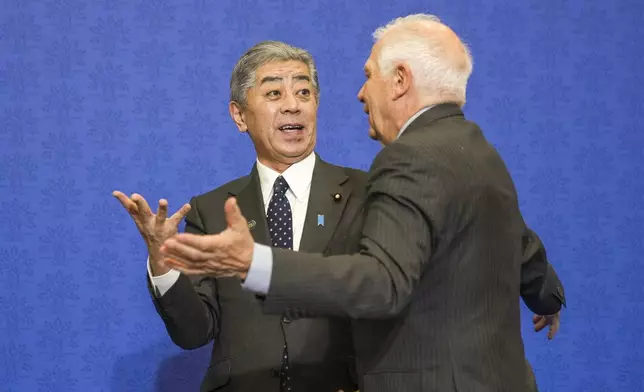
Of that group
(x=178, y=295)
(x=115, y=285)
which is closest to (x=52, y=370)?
(x=115, y=285)

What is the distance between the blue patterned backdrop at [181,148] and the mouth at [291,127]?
63 centimetres

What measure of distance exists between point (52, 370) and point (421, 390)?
4.89ft

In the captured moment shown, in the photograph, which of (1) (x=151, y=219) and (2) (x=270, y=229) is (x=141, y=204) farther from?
(2) (x=270, y=229)

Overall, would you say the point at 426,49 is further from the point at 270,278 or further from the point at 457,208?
the point at 270,278

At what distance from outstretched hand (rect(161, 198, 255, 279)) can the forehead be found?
2.78ft

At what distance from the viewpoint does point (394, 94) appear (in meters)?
1.46

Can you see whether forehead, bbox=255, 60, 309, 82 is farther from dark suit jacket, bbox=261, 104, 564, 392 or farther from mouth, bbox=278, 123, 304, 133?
dark suit jacket, bbox=261, 104, 564, 392

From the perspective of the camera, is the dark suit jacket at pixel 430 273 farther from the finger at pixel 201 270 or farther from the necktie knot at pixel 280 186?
the necktie knot at pixel 280 186

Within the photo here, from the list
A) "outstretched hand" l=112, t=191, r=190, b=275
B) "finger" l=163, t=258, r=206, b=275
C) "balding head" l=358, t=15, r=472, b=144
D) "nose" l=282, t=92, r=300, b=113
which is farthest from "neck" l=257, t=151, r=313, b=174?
"finger" l=163, t=258, r=206, b=275

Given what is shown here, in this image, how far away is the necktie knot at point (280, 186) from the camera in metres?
1.93

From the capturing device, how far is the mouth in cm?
197

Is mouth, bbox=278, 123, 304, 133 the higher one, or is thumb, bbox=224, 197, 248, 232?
mouth, bbox=278, 123, 304, 133

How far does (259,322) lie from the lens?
1.81 m

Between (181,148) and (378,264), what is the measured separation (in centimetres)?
143
